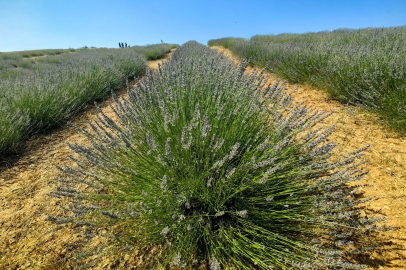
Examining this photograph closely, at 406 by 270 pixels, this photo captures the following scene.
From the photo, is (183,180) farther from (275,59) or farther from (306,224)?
(275,59)

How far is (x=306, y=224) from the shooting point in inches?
58.2

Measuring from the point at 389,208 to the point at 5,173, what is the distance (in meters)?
4.19

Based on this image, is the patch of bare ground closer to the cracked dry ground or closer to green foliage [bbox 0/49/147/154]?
the cracked dry ground

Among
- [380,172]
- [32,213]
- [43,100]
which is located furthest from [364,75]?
[43,100]

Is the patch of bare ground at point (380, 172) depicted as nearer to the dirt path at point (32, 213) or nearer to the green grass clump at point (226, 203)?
the green grass clump at point (226, 203)

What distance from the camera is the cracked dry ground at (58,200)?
4.81 ft

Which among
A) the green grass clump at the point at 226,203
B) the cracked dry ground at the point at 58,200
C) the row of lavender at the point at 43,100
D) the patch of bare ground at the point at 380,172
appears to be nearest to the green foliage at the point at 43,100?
the row of lavender at the point at 43,100

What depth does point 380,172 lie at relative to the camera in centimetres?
218

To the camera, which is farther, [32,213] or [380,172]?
[380,172]

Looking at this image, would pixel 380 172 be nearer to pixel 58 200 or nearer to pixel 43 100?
pixel 58 200

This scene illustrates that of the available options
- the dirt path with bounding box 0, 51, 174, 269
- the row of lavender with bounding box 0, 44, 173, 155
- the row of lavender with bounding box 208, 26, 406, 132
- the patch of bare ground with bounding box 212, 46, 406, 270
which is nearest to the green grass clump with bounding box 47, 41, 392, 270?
the patch of bare ground with bounding box 212, 46, 406, 270

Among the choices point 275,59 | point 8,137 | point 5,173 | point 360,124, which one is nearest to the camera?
point 5,173

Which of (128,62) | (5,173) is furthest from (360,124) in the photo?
(128,62)

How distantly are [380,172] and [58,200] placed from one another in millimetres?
3400
